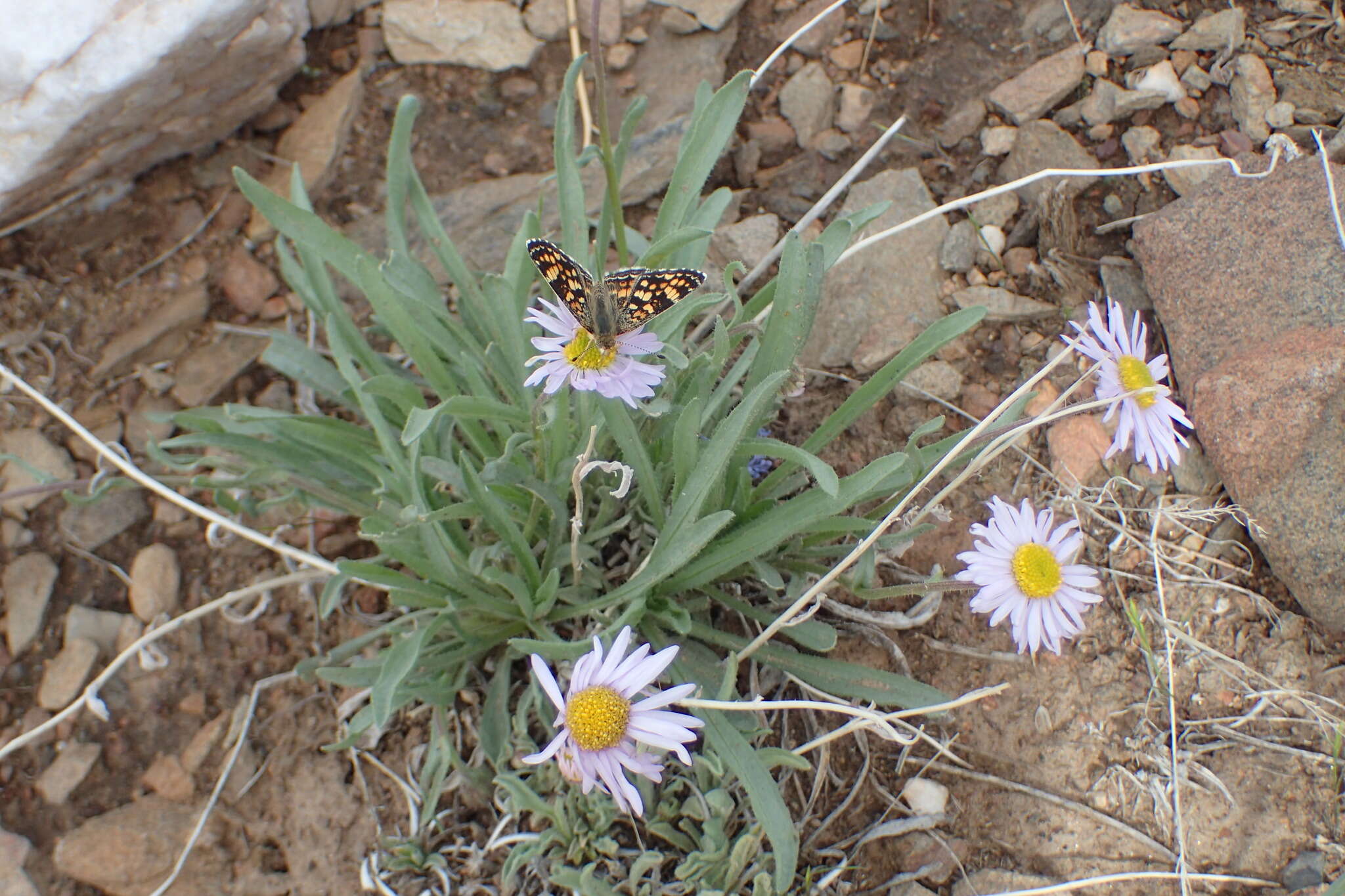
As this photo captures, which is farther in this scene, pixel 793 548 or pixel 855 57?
pixel 855 57

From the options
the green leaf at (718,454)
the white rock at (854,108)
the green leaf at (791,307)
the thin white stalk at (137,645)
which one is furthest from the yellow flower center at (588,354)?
the white rock at (854,108)

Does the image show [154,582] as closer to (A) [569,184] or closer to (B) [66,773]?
(B) [66,773]

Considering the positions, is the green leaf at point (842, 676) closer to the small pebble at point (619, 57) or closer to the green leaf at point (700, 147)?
the green leaf at point (700, 147)

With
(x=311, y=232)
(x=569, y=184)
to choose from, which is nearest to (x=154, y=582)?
(x=311, y=232)

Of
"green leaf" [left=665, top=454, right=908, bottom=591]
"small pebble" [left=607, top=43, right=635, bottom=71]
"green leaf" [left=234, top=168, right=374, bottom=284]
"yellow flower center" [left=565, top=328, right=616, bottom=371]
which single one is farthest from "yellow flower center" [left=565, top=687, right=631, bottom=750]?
"small pebble" [left=607, top=43, right=635, bottom=71]

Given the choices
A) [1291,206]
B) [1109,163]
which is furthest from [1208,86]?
[1291,206]

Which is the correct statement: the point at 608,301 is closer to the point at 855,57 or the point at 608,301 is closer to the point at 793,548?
the point at 793,548
